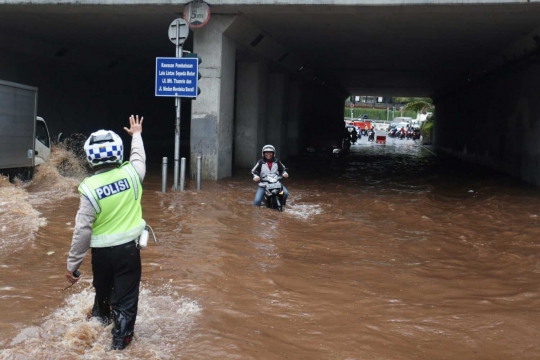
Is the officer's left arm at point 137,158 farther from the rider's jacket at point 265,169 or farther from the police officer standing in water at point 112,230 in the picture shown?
the rider's jacket at point 265,169

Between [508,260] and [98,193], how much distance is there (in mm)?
6273

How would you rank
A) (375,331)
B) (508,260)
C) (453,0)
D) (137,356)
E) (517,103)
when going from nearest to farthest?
(137,356) < (375,331) < (508,260) < (453,0) < (517,103)

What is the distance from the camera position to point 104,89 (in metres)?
28.7

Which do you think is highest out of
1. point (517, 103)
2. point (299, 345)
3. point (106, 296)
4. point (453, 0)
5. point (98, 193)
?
point (453, 0)

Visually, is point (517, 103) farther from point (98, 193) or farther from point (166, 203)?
point (98, 193)

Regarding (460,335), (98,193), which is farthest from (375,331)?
(98,193)

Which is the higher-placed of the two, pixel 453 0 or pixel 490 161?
pixel 453 0

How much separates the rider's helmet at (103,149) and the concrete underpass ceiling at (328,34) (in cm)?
1056

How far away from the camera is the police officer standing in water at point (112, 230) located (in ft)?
13.6

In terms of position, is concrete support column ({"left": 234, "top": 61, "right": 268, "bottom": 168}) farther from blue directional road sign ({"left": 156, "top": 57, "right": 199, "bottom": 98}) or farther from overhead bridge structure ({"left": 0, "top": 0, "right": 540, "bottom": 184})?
blue directional road sign ({"left": 156, "top": 57, "right": 199, "bottom": 98})

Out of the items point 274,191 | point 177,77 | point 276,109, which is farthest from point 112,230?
point 276,109

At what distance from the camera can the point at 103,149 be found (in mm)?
4211

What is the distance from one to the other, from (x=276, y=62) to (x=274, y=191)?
10979mm

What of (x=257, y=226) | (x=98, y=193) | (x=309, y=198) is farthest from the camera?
(x=309, y=198)
